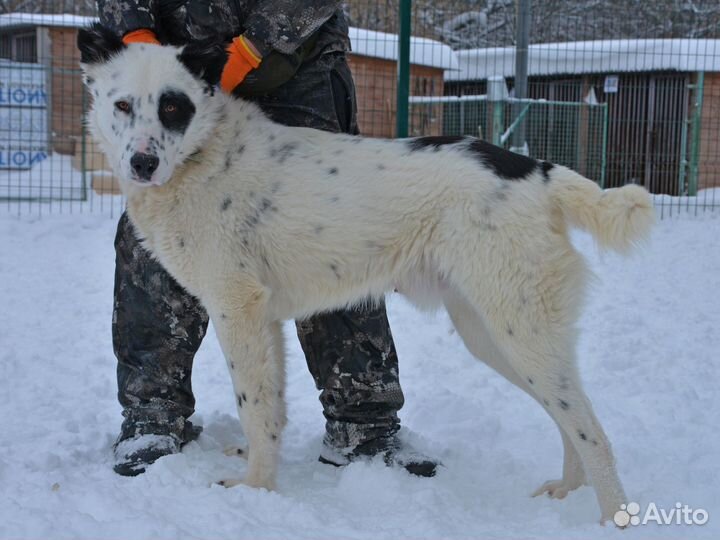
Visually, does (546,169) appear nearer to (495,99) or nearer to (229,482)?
(229,482)

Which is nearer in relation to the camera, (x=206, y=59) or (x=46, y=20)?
(x=206, y=59)

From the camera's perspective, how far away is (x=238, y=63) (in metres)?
3.23

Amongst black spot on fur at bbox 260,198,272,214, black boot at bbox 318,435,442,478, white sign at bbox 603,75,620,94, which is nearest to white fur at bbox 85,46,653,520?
black spot on fur at bbox 260,198,272,214

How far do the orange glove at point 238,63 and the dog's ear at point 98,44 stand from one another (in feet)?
1.30

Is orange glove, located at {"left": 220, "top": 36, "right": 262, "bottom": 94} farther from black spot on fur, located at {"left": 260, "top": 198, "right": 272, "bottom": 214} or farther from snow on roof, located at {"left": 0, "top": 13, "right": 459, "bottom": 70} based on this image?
snow on roof, located at {"left": 0, "top": 13, "right": 459, "bottom": 70}

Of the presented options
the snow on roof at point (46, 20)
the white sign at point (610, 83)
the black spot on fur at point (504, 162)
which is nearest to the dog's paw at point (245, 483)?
the black spot on fur at point (504, 162)

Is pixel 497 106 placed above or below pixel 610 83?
below

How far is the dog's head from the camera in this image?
2.98 m

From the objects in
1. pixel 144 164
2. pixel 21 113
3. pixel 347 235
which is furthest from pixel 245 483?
pixel 21 113

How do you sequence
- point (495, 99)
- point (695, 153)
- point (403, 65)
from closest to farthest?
point (403, 65) → point (495, 99) → point (695, 153)

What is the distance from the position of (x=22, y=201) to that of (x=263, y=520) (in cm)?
822

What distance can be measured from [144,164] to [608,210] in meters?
1.61

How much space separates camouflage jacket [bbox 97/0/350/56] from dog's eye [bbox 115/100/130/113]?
402mm

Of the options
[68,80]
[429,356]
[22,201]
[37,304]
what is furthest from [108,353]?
[68,80]
